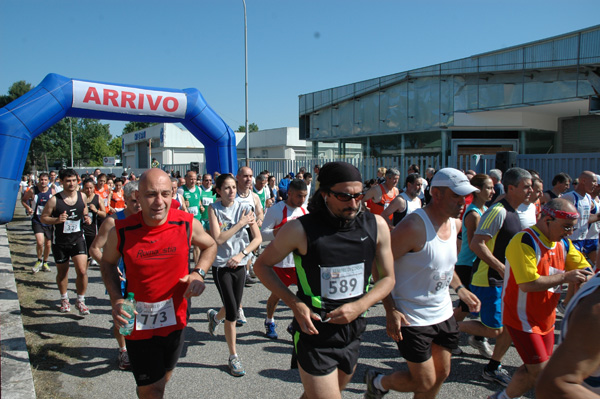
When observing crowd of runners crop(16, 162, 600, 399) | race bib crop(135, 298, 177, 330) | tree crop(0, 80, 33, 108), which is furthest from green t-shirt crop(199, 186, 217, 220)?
tree crop(0, 80, 33, 108)

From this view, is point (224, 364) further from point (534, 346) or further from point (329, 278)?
point (534, 346)

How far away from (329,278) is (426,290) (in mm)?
894

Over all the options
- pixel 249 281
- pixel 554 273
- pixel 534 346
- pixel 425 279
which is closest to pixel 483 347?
pixel 534 346

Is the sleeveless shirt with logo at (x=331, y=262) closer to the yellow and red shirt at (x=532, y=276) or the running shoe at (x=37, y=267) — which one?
the yellow and red shirt at (x=532, y=276)

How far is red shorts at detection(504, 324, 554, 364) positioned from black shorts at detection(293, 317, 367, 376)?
4.66ft

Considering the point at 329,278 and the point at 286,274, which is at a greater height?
the point at 329,278

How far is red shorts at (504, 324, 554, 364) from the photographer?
10.5 ft

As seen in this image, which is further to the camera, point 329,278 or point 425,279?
point 425,279

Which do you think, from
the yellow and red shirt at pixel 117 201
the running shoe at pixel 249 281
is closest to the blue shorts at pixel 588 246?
the running shoe at pixel 249 281

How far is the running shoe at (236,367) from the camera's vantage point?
4.23 meters

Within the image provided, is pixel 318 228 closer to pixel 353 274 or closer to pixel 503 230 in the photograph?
pixel 353 274

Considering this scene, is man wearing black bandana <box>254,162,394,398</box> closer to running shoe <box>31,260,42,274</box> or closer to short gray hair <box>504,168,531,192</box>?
short gray hair <box>504,168,531,192</box>

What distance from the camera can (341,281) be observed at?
2.63 meters

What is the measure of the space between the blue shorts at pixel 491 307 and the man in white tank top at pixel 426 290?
117 centimetres
